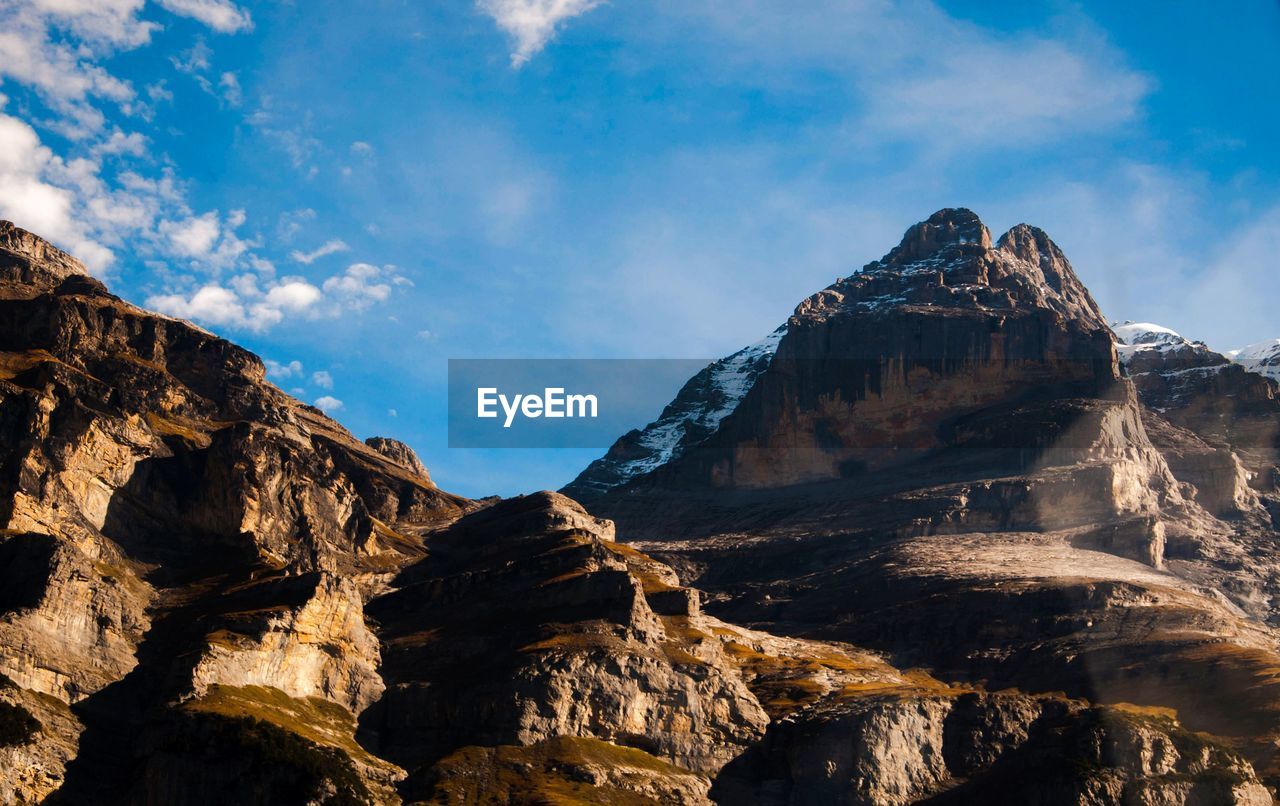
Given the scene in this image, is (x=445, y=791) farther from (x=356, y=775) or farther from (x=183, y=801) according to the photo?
(x=183, y=801)

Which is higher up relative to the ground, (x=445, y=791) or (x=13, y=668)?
(x=13, y=668)

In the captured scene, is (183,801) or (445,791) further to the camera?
(445,791)

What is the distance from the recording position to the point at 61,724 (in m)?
196

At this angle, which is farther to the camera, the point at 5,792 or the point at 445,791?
the point at 445,791

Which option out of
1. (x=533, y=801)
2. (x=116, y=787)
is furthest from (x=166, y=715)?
(x=533, y=801)

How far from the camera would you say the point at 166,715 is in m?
197

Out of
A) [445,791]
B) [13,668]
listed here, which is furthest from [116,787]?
[445,791]

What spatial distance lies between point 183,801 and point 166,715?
14541 millimetres

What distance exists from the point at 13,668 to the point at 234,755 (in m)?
30.5

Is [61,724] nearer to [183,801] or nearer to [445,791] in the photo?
[183,801]

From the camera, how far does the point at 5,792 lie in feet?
584

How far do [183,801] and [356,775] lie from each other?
20.4 metres

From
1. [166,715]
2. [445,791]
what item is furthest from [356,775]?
[166,715]

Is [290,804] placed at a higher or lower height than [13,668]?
lower
